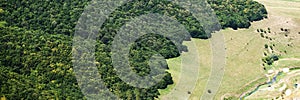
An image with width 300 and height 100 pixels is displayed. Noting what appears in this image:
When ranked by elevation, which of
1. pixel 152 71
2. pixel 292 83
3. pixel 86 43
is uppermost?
pixel 86 43

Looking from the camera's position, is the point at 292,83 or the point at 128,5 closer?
the point at 292,83

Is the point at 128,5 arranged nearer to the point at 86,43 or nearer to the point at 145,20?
the point at 145,20

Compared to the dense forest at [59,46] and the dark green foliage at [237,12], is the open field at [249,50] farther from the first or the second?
the dense forest at [59,46]

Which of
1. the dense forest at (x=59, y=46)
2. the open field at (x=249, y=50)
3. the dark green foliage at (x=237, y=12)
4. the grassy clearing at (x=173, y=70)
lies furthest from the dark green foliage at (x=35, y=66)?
the dark green foliage at (x=237, y=12)

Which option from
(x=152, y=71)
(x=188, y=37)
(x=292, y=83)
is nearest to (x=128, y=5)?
(x=188, y=37)

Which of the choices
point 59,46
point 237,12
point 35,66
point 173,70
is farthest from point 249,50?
point 35,66

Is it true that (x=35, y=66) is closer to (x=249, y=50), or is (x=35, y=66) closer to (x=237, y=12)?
(x=249, y=50)

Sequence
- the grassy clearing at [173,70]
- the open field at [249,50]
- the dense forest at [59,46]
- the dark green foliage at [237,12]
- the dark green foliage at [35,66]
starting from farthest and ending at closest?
the dark green foliage at [237,12], the open field at [249,50], the grassy clearing at [173,70], the dense forest at [59,46], the dark green foliage at [35,66]
